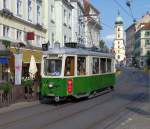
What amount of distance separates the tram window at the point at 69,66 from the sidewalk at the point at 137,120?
4.17 m

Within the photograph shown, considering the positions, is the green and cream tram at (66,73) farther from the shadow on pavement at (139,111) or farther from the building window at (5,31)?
the building window at (5,31)

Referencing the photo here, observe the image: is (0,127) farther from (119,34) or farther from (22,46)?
(119,34)

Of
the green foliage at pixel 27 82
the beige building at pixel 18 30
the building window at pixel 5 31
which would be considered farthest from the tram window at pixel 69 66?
the building window at pixel 5 31

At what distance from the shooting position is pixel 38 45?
146 feet

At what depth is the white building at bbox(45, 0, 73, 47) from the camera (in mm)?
49875

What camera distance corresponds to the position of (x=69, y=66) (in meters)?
24.9

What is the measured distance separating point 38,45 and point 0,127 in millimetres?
28871

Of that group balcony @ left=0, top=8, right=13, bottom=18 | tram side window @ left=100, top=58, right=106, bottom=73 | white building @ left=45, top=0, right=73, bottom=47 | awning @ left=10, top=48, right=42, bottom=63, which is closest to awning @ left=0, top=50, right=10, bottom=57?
awning @ left=10, top=48, right=42, bottom=63

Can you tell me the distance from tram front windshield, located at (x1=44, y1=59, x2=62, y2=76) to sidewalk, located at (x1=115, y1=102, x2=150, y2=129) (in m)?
4.48

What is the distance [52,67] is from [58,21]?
97.2 feet

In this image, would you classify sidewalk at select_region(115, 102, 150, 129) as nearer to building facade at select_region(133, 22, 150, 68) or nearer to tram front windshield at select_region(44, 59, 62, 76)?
tram front windshield at select_region(44, 59, 62, 76)

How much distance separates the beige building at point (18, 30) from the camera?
31.4m

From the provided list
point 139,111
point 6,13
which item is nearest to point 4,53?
point 6,13

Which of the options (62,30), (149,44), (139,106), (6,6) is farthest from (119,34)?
(139,106)
